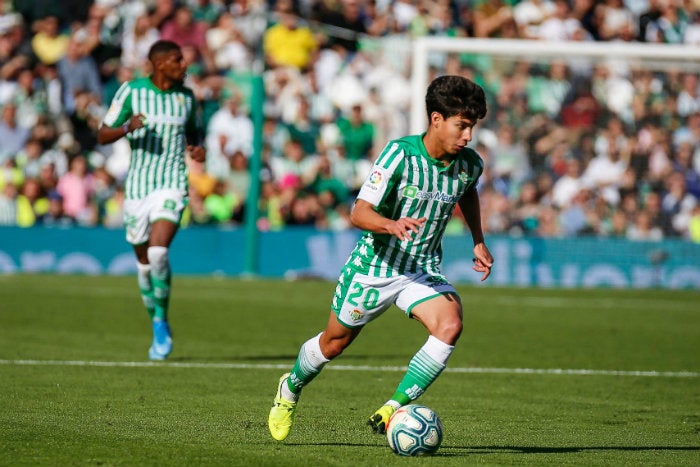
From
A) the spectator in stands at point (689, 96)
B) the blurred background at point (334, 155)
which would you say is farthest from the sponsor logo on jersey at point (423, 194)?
the spectator in stands at point (689, 96)

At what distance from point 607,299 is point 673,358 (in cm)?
730

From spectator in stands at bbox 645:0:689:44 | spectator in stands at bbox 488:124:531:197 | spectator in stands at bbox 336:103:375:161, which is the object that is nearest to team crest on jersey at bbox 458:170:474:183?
spectator in stands at bbox 488:124:531:197

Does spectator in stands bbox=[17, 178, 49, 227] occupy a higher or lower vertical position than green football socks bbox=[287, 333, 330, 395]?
lower

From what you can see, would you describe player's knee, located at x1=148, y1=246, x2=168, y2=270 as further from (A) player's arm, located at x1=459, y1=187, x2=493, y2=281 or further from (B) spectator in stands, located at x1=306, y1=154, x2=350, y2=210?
(B) spectator in stands, located at x1=306, y1=154, x2=350, y2=210

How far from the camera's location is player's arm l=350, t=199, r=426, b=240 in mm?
6238

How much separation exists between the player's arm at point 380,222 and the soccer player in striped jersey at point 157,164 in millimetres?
4508

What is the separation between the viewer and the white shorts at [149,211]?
11.0 metres

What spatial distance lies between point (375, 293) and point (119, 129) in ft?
14.4

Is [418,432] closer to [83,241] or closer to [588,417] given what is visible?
[588,417]

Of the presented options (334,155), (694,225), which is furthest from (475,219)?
(334,155)

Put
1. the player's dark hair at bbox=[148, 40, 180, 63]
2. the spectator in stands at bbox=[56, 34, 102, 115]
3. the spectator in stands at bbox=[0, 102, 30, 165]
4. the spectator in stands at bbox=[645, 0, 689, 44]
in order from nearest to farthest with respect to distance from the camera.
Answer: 1. the player's dark hair at bbox=[148, 40, 180, 63]
2. the spectator in stands at bbox=[0, 102, 30, 165]
3. the spectator in stands at bbox=[56, 34, 102, 115]
4. the spectator in stands at bbox=[645, 0, 689, 44]

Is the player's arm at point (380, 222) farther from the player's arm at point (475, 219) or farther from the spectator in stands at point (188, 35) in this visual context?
the spectator in stands at point (188, 35)

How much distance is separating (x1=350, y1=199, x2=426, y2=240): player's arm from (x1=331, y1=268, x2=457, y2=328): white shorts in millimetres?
276

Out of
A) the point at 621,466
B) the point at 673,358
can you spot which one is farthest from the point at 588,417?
the point at 673,358
